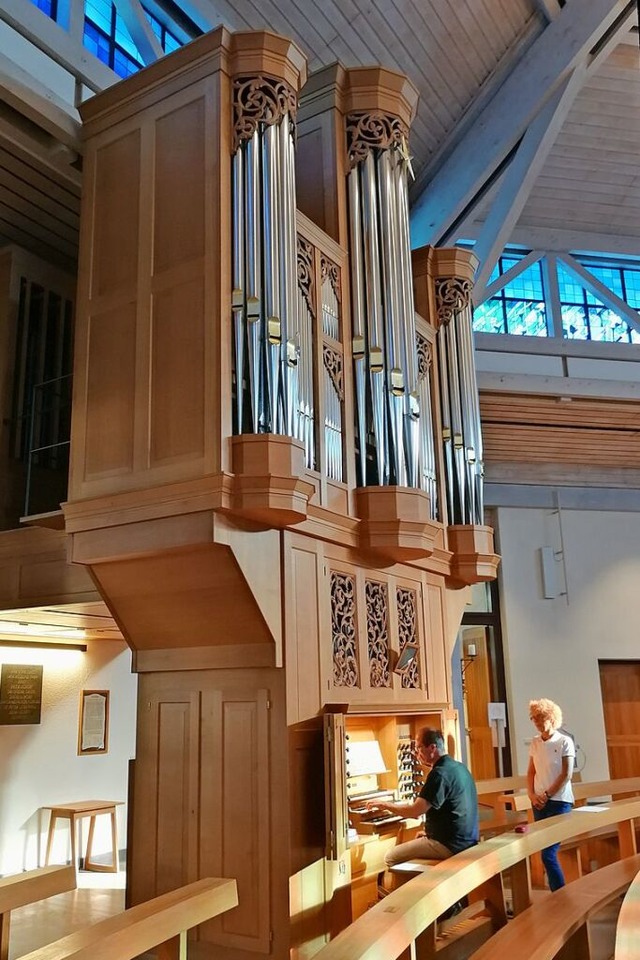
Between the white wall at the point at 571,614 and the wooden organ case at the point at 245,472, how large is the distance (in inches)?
196

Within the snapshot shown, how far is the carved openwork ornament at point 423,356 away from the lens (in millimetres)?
7641

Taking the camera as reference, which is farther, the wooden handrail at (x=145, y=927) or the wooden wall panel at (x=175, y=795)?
the wooden wall panel at (x=175, y=795)

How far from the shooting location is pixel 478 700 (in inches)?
454

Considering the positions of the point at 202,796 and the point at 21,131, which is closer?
the point at 202,796

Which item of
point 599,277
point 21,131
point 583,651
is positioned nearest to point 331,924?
point 21,131

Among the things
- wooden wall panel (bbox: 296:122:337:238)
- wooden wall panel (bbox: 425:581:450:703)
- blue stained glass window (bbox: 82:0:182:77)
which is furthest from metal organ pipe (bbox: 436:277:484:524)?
blue stained glass window (bbox: 82:0:182:77)

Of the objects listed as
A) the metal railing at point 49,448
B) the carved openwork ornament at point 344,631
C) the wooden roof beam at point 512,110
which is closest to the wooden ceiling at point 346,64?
the wooden roof beam at point 512,110

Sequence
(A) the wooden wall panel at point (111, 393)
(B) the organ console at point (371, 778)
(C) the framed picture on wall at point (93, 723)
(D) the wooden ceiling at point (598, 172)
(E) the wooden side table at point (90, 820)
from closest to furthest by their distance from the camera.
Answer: (B) the organ console at point (371, 778) → (A) the wooden wall panel at point (111, 393) → (E) the wooden side table at point (90, 820) → (C) the framed picture on wall at point (93, 723) → (D) the wooden ceiling at point (598, 172)

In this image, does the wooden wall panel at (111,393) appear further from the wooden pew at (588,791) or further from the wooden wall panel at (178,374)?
the wooden pew at (588,791)

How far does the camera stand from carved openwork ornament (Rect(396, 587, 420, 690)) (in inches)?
257

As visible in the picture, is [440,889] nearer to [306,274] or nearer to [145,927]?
[145,927]

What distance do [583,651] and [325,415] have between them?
23.2ft

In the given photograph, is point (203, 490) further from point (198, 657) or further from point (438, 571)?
point (438, 571)

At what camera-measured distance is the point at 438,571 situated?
23.6 ft
